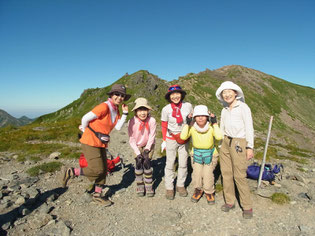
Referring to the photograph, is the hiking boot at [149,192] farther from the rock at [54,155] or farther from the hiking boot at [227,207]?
the rock at [54,155]

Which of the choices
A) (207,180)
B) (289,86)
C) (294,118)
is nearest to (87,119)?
(207,180)

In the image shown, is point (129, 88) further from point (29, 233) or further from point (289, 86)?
point (289, 86)

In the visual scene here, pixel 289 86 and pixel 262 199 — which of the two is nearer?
pixel 262 199

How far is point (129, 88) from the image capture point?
32906mm

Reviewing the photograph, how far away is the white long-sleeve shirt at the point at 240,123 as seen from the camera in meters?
4.66

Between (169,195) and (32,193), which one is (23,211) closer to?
(32,193)

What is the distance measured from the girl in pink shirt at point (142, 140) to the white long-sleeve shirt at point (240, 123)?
8.04 feet

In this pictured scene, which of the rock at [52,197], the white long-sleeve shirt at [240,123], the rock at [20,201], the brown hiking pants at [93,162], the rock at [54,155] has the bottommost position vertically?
the rock at [52,197]

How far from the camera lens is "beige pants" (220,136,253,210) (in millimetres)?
4762

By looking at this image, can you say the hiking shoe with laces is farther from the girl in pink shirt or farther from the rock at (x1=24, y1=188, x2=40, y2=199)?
the rock at (x1=24, y1=188, x2=40, y2=199)

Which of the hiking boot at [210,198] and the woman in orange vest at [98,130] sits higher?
the woman in orange vest at [98,130]

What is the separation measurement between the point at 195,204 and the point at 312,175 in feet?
22.5

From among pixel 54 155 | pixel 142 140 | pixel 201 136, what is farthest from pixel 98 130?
pixel 54 155

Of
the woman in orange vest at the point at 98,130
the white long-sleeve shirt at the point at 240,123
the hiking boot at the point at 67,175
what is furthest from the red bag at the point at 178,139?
the hiking boot at the point at 67,175
